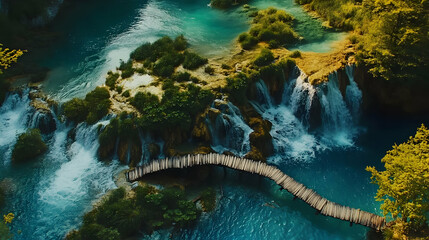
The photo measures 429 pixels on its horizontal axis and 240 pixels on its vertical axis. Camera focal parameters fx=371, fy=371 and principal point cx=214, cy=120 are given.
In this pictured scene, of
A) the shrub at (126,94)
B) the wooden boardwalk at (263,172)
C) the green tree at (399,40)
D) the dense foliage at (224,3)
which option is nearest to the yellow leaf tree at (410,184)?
the wooden boardwalk at (263,172)

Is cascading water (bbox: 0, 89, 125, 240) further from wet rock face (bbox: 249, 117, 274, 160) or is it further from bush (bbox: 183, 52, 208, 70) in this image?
wet rock face (bbox: 249, 117, 274, 160)

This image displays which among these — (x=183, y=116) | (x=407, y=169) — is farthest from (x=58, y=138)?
(x=407, y=169)

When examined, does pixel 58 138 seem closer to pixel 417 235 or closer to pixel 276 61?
pixel 276 61

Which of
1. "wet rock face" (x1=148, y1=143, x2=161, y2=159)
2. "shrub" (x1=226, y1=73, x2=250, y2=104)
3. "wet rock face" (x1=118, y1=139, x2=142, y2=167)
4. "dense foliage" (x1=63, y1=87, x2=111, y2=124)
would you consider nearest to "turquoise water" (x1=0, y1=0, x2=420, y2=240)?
"wet rock face" (x1=118, y1=139, x2=142, y2=167)

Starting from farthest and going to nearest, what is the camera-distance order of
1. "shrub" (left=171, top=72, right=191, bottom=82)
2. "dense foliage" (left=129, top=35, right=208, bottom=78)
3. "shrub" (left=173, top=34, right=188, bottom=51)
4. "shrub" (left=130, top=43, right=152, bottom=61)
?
"shrub" (left=173, top=34, right=188, bottom=51), "shrub" (left=130, top=43, right=152, bottom=61), "dense foliage" (left=129, top=35, right=208, bottom=78), "shrub" (left=171, top=72, right=191, bottom=82)

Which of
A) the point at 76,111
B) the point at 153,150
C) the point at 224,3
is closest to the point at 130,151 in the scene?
the point at 153,150

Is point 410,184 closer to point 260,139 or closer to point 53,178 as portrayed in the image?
point 260,139
